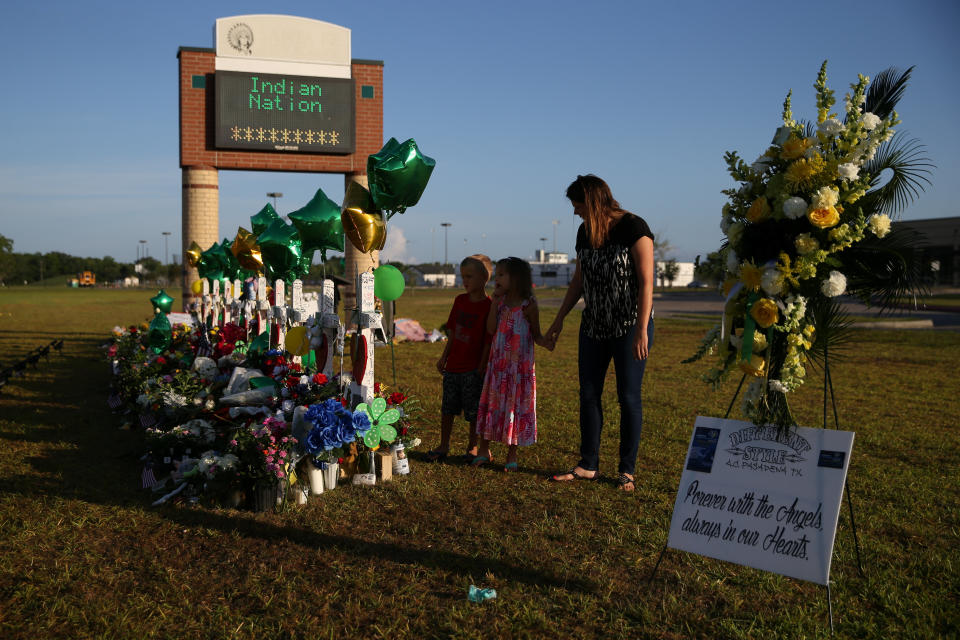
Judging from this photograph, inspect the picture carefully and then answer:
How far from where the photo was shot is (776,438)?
2842 millimetres

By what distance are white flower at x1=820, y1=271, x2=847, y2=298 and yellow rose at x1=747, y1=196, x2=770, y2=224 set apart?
366 millimetres

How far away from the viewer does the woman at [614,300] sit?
A: 4.06 m

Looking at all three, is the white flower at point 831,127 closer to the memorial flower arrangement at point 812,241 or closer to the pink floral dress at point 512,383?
the memorial flower arrangement at point 812,241

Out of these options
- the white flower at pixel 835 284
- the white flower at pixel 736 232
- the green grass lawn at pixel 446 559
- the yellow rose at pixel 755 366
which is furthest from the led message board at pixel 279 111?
the white flower at pixel 835 284

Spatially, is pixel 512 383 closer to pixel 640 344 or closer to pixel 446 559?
pixel 640 344

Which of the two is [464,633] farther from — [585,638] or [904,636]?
[904,636]

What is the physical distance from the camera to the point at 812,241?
8.86 ft

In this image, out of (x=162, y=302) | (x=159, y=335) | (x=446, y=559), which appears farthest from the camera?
(x=162, y=302)

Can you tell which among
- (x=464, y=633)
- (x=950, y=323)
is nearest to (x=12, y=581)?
(x=464, y=633)

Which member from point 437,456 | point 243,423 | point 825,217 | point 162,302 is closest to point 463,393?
point 437,456

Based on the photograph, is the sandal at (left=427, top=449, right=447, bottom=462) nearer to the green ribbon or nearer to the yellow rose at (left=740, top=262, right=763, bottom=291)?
the green ribbon

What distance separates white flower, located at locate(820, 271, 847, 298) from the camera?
267cm

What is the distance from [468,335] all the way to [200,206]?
32.7 ft

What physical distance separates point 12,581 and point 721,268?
11.6ft
